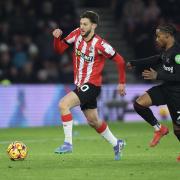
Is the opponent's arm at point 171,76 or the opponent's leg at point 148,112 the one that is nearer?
the opponent's arm at point 171,76

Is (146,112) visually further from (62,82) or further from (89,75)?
(62,82)

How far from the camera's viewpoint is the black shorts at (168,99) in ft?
37.0

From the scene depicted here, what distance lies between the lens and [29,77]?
22375 millimetres

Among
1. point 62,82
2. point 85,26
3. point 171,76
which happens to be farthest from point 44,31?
point 171,76

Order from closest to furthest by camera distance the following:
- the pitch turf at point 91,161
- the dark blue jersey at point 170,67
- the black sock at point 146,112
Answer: the pitch turf at point 91,161 → the dark blue jersey at point 170,67 → the black sock at point 146,112

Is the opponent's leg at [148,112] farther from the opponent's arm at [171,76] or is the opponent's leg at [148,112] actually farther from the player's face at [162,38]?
the player's face at [162,38]

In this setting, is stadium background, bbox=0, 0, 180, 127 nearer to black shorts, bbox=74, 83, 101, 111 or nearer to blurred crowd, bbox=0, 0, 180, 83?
blurred crowd, bbox=0, 0, 180, 83

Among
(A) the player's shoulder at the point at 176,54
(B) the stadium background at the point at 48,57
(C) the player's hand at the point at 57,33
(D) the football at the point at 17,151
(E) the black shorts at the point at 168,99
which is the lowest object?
(B) the stadium background at the point at 48,57

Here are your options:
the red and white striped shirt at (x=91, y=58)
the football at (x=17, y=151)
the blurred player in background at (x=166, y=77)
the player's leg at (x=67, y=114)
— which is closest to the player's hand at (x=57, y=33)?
the red and white striped shirt at (x=91, y=58)

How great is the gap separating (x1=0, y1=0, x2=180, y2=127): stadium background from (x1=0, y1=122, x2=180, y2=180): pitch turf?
3491 millimetres

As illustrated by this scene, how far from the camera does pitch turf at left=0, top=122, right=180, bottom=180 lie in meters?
9.59

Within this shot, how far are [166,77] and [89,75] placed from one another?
4.47 feet

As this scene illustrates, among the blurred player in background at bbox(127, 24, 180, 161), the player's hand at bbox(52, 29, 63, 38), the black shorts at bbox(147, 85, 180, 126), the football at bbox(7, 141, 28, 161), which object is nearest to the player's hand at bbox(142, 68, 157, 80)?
Result: the blurred player in background at bbox(127, 24, 180, 161)

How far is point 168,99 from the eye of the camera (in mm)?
11367
